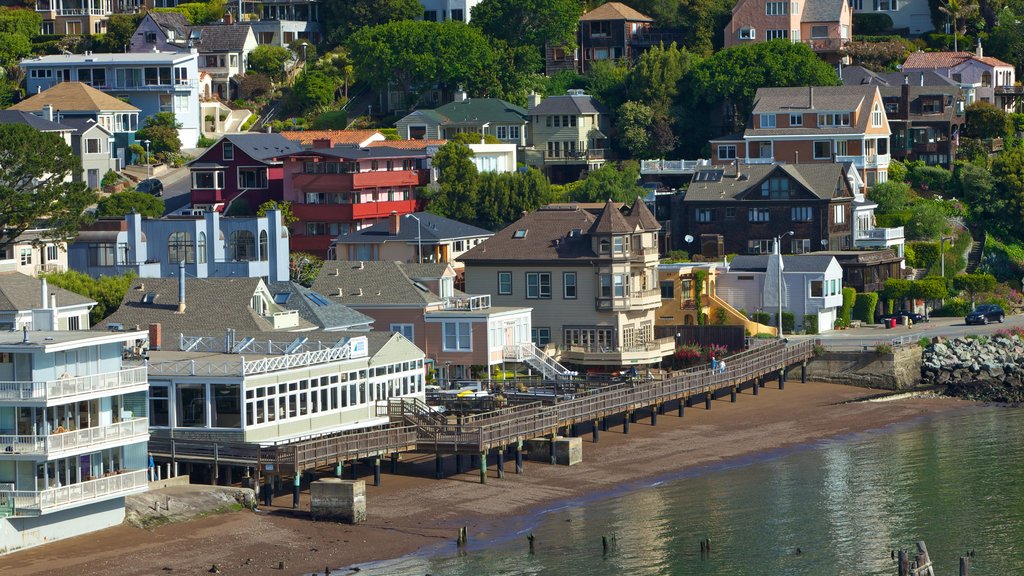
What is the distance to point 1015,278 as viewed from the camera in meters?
119

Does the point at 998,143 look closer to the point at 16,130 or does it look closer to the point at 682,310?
the point at 682,310

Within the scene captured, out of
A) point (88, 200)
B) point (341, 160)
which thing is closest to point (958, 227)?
point (341, 160)

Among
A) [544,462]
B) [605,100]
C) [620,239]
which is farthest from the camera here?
[605,100]

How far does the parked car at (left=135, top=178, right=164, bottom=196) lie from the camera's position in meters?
128

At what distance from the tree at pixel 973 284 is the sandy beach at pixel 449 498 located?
1939 centimetres

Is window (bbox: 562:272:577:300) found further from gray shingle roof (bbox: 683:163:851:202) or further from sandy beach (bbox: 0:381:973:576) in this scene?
gray shingle roof (bbox: 683:163:851:202)

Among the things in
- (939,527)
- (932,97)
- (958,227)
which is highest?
(932,97)

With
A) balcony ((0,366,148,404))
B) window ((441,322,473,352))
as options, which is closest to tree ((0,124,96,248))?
window ((441,322,473,352))

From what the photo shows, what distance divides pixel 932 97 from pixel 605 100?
22351 mm

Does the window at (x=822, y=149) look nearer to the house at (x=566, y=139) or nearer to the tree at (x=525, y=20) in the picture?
the house at (x=566, y=139)

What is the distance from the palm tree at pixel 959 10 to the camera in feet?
506

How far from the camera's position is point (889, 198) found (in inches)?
4828

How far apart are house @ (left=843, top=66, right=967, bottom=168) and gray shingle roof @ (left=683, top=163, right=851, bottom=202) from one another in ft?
57.9

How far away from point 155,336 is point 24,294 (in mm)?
6025
